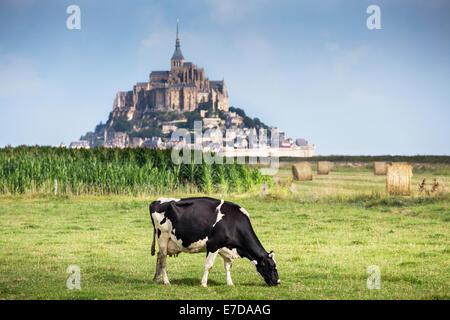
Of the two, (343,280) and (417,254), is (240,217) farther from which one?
(417,254)

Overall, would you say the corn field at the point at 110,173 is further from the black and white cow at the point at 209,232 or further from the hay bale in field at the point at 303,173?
the black and white cow at the point at 209,232

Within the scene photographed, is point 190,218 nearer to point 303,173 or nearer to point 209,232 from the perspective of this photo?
point 209,232

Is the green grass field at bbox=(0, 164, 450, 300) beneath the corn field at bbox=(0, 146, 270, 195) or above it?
beneath

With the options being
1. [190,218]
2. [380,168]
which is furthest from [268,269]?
[380,168]

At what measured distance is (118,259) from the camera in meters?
14.6

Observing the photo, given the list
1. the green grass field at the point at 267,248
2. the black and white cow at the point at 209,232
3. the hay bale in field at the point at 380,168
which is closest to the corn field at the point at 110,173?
the green grass field at the point at 267,248

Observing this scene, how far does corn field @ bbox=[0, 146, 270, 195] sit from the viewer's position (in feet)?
110

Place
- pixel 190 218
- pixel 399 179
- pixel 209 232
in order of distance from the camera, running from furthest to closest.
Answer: pixel 399 179 → pixel 190 218 → pixel 209 232

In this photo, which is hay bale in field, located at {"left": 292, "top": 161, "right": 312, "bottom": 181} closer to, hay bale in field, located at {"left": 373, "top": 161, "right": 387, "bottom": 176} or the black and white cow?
hay bale in field, located at {"left": 373, "top": 161, "right": 387, "bottom": 176}

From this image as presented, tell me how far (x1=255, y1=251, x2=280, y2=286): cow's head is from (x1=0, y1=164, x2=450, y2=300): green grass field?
239mm

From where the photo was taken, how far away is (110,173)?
1347 inches

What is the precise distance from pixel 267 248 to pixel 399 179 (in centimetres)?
1720

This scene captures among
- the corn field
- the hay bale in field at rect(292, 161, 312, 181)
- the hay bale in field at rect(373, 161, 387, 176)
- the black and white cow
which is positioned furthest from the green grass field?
the hay bale in field at rect(373, 161, 387, 176)
